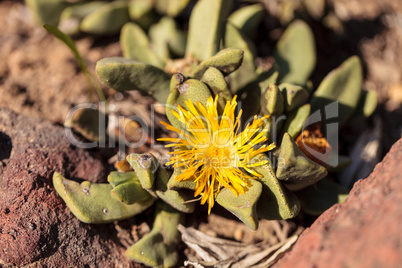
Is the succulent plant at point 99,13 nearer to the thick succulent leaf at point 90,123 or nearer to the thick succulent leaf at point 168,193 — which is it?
the thick succulent leaf at point 90,123

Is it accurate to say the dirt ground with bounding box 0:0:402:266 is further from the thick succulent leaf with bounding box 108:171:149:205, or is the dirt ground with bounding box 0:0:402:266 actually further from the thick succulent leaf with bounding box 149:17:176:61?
the thick succulent leaf with bounding box 108:171:149:205

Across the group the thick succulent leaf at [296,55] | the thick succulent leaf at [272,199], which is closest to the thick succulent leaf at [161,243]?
the thick succulent leaf at [272,199]

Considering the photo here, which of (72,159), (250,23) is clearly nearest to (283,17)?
(250,23)

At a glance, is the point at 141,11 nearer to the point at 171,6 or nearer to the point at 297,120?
A: the point at 171,6

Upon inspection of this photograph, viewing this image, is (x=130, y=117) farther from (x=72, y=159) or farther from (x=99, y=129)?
(x=72, y=159)

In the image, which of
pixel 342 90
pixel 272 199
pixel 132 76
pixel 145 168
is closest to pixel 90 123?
pixel 132 76

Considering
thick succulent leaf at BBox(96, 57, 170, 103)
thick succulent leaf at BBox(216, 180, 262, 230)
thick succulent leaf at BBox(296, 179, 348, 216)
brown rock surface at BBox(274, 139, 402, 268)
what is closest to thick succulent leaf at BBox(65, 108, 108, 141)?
thick succulent leaf at BBox(96, 57, 170, 103)
